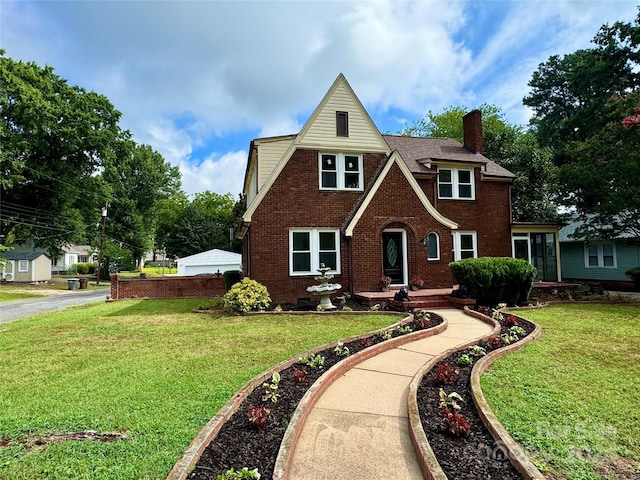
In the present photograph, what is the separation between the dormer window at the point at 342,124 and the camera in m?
14.6

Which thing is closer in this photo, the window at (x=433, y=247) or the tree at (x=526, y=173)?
the window at (x=433, y=247)

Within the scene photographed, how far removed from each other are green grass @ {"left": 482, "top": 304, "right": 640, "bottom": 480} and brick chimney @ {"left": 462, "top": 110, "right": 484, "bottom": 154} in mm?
13036

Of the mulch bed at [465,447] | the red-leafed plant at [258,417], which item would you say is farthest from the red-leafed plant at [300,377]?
the mulch bed at [465,447]

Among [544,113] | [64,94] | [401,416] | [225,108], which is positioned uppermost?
[64,94]

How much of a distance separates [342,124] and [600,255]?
18.2 m

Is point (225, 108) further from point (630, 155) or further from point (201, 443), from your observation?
point (630, 155)

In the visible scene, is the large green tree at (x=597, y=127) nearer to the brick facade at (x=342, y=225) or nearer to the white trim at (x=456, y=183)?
the white trim at (x=456, y=183)

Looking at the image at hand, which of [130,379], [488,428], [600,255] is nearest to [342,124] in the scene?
[130,379]

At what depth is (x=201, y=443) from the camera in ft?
10.8

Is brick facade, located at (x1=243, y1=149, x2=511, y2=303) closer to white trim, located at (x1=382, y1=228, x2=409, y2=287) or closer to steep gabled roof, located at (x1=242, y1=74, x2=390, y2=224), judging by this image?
white trim, located at (x1=382, y1=228, x2=409, y2=287)

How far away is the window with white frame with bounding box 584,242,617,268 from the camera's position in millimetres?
20797

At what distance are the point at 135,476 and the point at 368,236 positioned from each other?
11624mm

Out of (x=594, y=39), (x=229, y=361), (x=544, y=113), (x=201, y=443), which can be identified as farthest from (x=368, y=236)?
(x=544, y=113)

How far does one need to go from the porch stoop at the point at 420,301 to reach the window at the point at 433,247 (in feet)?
6.77
